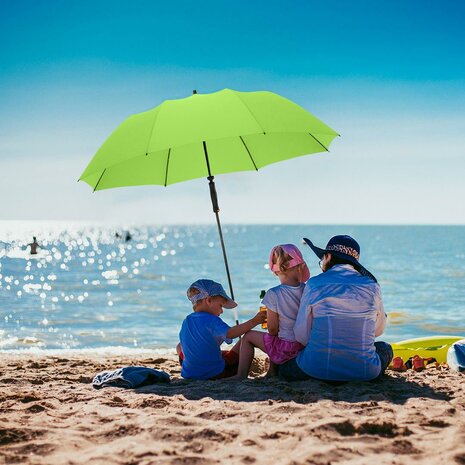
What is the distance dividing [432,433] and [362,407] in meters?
0.65

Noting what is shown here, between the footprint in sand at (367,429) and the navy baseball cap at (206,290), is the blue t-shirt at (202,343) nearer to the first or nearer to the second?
the navy baseball cap at (206,290)

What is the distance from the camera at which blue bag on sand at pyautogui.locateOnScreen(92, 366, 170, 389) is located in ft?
17.6

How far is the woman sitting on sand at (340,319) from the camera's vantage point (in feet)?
15.6

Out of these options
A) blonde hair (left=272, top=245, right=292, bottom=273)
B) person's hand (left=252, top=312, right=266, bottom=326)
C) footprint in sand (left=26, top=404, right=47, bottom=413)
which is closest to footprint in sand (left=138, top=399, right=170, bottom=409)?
footprint in sand (left=26, top=404, right=47, bottom=413)

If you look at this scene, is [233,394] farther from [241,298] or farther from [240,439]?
[241,298]

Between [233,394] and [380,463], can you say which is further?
[233,394]

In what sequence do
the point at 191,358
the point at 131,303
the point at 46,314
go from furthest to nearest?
the point at 131,303
the point at 46,314
the point at 191,358

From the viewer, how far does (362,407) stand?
13.6 feet

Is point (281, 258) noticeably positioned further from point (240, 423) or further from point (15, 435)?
point (15, 435)

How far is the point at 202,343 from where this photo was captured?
18.1 feet

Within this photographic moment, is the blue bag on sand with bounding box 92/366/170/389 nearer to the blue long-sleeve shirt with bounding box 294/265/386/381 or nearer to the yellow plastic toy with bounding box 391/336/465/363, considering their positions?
the blue long-sleeve shirt with bounding box 294/265/386/381

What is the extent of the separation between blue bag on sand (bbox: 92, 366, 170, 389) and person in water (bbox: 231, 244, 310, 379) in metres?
0.90

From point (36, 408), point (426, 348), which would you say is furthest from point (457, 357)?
point (36, 408)

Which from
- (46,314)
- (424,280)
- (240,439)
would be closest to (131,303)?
(46,314)
